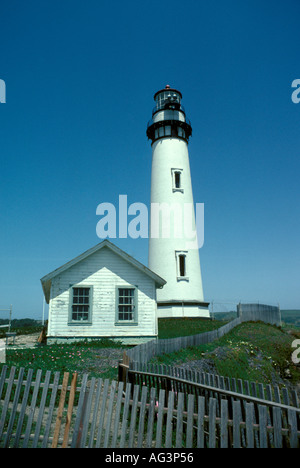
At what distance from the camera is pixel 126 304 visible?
670 inches

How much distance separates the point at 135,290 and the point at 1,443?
12.0 meters

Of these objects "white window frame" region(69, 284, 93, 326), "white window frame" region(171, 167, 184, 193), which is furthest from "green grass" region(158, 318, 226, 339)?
"white window frame" region(171, 167, 184, 193)

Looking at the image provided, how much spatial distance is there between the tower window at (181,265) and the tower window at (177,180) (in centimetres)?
584

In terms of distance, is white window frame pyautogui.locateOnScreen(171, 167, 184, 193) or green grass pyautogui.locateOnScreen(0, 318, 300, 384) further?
white window frame pyautogui.locateOnScreen(171, 167, 184, 193)

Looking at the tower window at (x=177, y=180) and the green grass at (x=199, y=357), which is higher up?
the tower window at (x=177, y=180)

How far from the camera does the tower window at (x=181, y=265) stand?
2684 cm

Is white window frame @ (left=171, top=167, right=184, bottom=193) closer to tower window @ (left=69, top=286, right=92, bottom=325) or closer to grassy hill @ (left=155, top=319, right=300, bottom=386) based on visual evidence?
grassy hill @ (left=155, top=319, right=300, bottom=386)

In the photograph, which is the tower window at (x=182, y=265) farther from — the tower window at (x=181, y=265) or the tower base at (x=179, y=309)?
the tower base at (x=179, y=309)

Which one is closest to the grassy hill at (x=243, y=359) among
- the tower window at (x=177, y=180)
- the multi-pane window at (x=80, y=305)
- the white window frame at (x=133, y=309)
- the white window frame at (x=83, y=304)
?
the white window frame at (x=133, y=309)

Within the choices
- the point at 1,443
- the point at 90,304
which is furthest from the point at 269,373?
the point at 1,443

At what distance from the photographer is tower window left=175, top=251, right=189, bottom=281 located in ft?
88.1

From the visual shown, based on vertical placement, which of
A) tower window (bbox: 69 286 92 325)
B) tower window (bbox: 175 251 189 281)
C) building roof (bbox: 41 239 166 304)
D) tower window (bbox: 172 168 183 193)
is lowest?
tower window (bbox: 69 286 92 325)

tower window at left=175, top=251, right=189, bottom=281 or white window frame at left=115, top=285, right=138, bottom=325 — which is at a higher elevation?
tower window at left=175, top=251, right=189, bottom=281
